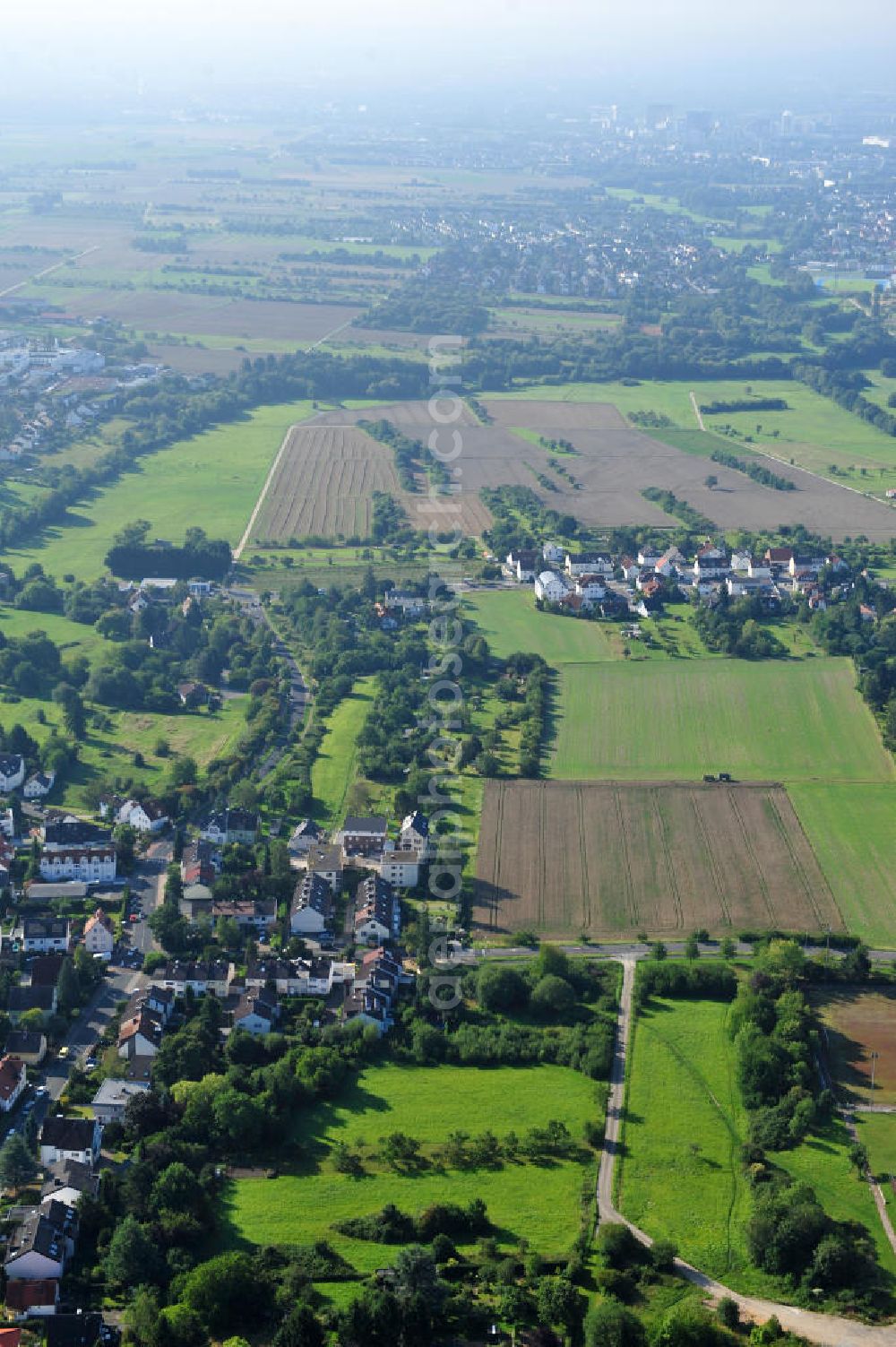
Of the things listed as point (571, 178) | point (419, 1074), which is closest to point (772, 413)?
point (419, 1074)

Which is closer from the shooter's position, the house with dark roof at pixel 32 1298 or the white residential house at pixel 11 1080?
the house with dark roof at pixel 32 1298

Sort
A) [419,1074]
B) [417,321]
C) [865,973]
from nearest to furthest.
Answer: [419,1074] < [865,973] < [417,321]

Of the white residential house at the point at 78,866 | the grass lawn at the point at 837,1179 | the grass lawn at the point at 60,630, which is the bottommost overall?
the grass lawn at the point at 837,1179

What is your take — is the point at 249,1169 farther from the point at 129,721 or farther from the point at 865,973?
the point at 129,721

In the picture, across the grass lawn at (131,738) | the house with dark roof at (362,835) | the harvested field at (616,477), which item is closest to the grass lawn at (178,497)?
the harvested field at (616,477)

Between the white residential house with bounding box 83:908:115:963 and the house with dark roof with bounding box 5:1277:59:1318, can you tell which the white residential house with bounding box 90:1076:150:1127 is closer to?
the house with dark roof with bounding box 5:1277:59:1318

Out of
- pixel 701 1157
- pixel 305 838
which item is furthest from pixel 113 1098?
pixel 305 838

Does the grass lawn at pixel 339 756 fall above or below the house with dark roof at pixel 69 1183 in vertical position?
above

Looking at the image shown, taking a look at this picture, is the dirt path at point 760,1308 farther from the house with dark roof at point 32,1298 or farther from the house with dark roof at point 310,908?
the house with dark roof at point 310,908

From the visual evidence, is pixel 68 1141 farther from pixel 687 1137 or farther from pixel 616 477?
pixel 616 477
